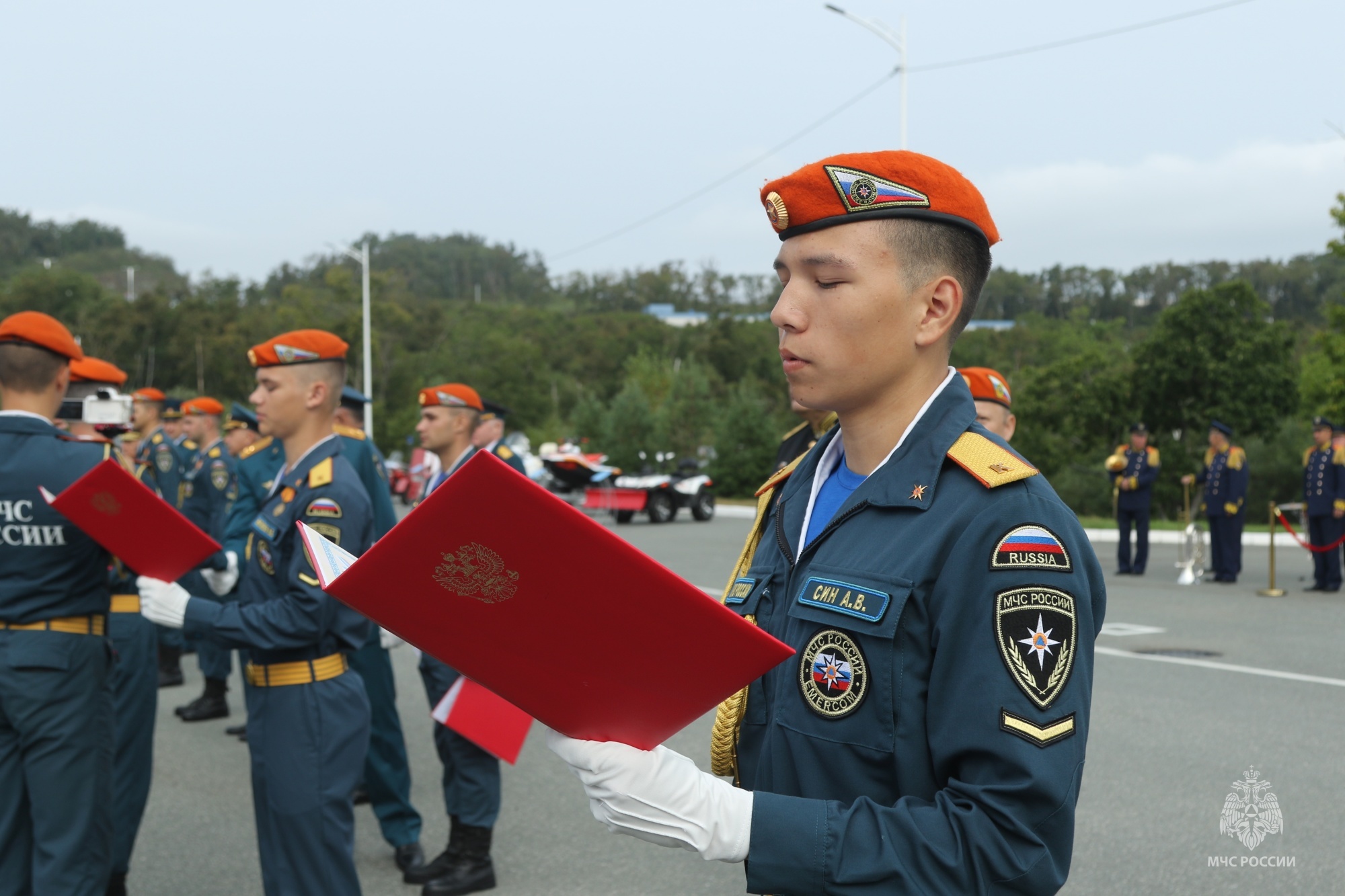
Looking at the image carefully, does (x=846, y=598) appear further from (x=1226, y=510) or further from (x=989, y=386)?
(x=1226, y=510)

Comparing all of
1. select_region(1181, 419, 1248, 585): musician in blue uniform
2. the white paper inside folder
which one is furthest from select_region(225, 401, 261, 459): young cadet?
select_region(1181, 419, 1248, 585): musician in blue uniform

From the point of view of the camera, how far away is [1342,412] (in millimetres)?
19906

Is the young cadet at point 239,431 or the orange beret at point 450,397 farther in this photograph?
the young cadet at point 239,431

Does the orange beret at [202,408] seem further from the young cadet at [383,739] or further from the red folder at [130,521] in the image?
the red folder at [130,521]

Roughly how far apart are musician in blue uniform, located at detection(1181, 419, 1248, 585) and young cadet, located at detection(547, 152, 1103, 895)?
539 inches

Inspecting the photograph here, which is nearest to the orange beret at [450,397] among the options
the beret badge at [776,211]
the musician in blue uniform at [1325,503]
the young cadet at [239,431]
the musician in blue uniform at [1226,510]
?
the young cadet at [239,431]

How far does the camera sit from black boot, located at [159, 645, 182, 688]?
9.07 metres

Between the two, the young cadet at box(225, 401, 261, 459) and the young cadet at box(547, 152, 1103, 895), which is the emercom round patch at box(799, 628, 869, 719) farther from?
the young cadet at box(225, 401, 261, 459)

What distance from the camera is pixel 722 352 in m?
57.3

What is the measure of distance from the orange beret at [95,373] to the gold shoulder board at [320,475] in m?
3.36

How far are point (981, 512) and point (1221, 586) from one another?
13.5 m

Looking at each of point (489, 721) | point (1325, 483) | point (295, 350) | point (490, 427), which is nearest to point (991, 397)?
point (489, 721)

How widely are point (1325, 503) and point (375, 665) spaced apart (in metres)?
12.1

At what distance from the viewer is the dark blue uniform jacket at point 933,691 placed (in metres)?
1.36
